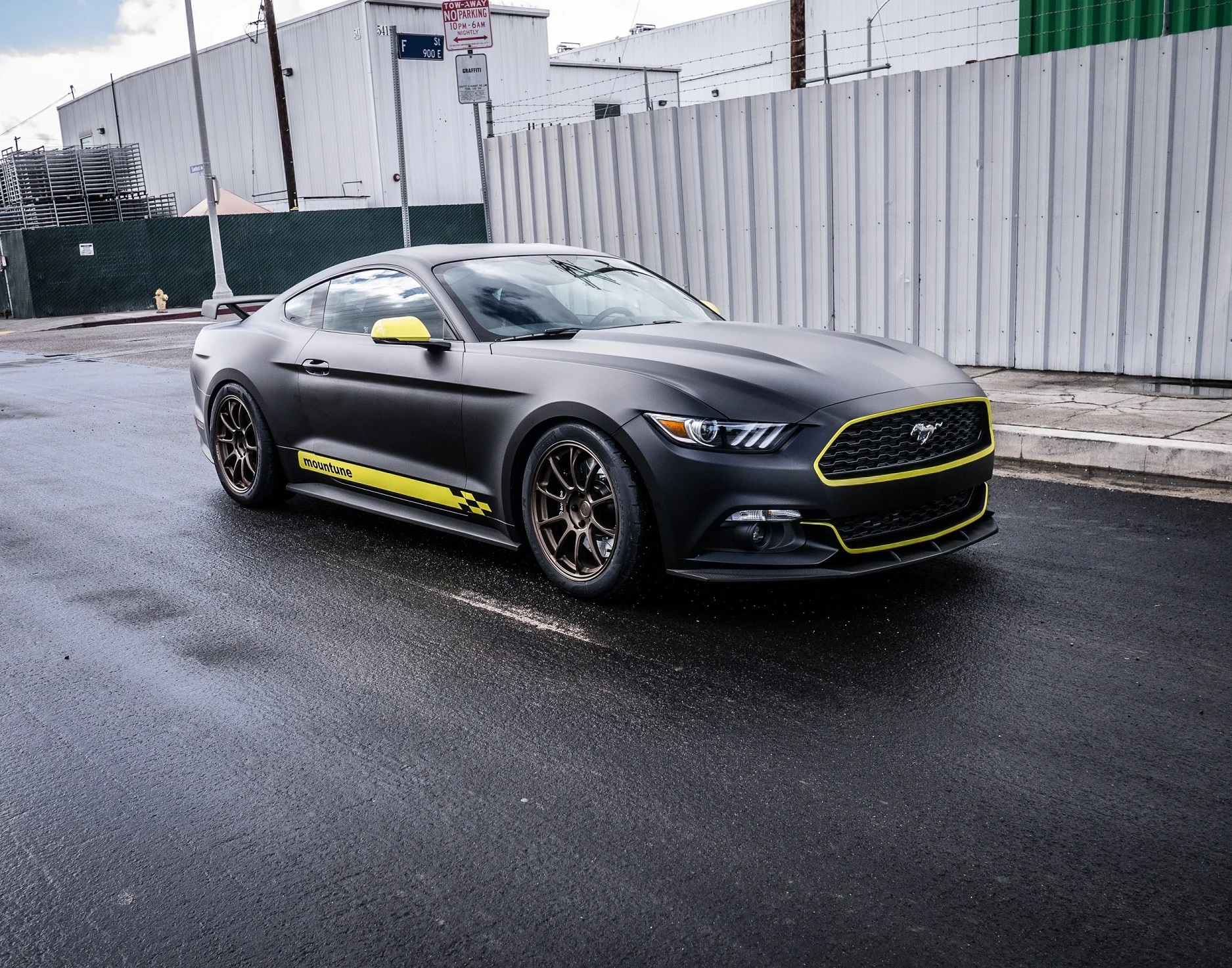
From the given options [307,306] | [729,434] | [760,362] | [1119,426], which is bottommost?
[1119,426]

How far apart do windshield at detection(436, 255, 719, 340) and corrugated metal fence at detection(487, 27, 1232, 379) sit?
474 cm

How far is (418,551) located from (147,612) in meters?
1.37

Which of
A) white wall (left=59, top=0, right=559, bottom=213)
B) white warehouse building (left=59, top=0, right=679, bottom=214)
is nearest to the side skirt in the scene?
white warehouse building (left=59, top=0, right=679, bottom=214)

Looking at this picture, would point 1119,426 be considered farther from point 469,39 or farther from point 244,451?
point 469,39

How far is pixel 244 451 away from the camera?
691cm

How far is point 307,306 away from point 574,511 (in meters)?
2.52

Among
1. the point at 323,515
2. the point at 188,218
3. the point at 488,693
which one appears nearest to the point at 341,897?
the point at 488,693

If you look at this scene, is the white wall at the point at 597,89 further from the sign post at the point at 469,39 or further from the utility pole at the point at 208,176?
the sign post at the point at 469,39

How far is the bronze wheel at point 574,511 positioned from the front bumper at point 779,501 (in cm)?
30

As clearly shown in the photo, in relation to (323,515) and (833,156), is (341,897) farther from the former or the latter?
(833,156)

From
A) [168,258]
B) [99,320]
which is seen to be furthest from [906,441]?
[168,258]

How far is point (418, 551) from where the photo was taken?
6.01m

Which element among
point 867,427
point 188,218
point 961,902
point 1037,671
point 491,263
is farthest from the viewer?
point 188,218

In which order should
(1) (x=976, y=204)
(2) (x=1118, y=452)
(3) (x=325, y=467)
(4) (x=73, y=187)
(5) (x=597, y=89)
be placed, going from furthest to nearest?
1. (5) (x=597, y=89)
2. (4) (x=73, y=187)
3. (1) (x=976, y=204)
4. (2) (x=1118, y=452)
5. (3) (x=325, y=467)
